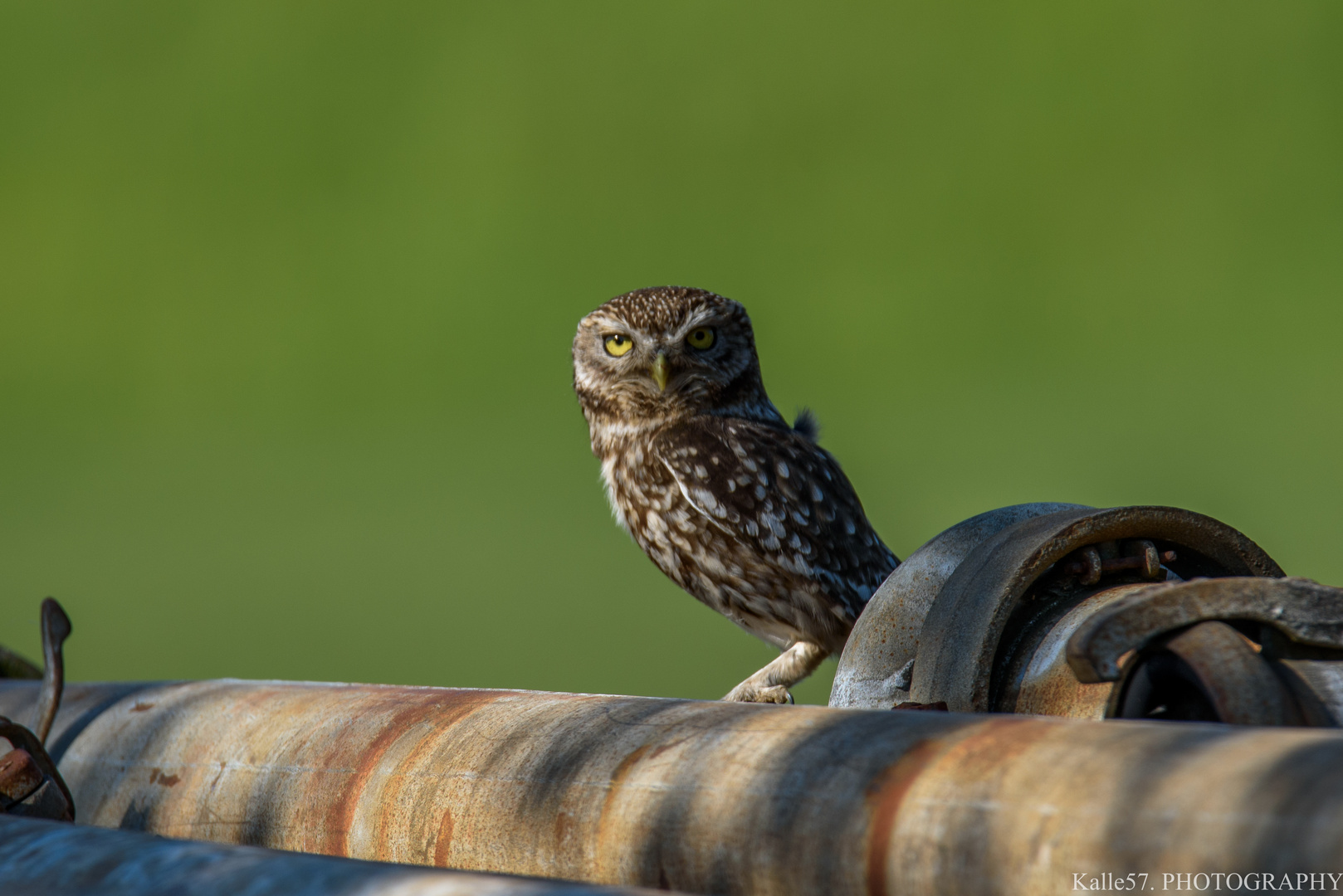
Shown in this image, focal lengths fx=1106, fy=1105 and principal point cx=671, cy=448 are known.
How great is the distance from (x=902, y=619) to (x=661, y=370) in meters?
1.29

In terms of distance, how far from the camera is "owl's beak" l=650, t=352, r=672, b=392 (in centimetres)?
288

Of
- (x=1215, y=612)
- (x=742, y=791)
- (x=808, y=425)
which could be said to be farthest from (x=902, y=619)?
(x=808, y=425)

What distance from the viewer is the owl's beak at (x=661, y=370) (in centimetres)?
288

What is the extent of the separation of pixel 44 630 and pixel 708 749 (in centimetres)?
118

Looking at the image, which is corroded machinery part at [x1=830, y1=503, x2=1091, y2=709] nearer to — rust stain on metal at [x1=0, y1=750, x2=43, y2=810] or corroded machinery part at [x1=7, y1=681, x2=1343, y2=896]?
corroded machinery part at [x1=7, y1=681, x2=1343, y2=896]

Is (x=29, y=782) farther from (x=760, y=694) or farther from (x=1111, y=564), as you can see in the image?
(x=760, y=694)

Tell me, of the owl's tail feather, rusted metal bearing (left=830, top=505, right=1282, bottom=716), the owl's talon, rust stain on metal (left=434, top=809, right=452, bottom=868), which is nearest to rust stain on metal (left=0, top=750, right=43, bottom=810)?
rust stain on metal (left=434, top=809, right=452, bottom=868)

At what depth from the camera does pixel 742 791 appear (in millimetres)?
885

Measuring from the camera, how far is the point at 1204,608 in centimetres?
96

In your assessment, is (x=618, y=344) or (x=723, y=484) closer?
(x=723, y=484)

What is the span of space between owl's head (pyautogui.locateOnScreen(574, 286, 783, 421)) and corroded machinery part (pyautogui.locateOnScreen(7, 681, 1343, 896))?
1.59 metres

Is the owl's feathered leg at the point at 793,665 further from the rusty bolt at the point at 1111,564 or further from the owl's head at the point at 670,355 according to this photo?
the rusty bolt at the point at 1111,564

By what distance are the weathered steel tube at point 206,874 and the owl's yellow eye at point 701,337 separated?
2.22m

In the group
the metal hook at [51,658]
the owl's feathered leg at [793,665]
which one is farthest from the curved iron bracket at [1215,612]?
the owl's feathered leg at [793,665]
